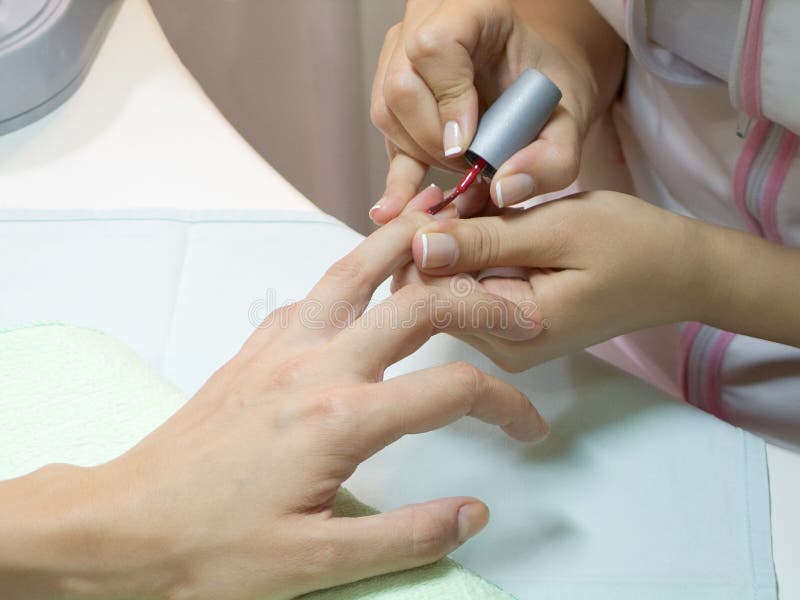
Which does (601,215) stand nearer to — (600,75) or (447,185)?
(600,75)

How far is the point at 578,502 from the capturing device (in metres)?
0.49

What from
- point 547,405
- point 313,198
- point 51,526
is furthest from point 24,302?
point 313,198

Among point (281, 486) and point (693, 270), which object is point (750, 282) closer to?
point (693, 270)

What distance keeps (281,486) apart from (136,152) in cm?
42

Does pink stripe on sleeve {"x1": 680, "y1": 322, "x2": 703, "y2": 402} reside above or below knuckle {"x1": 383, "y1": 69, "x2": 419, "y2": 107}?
below

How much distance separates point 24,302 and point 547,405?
385 mm

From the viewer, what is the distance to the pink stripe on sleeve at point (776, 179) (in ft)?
2.05

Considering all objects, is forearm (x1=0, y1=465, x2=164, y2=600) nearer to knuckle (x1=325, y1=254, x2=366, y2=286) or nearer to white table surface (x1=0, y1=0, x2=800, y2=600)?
knuckle (x1=325, y1=254, x2=366, y2=286)

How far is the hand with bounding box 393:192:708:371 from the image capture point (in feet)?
1.71

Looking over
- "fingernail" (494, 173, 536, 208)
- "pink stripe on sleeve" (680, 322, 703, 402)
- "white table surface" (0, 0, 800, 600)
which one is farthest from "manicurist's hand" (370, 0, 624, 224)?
"pink stripe on sleeve" (680, 322, 703, 402)

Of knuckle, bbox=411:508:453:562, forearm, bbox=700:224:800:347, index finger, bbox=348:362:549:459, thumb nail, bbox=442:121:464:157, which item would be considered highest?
thumb nail, bbox=442:121:464:157

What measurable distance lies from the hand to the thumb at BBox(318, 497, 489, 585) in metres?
0.14

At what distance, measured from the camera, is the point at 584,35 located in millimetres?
728

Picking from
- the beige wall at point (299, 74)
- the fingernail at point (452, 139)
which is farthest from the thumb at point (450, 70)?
the beige wall at point (299, 74)
